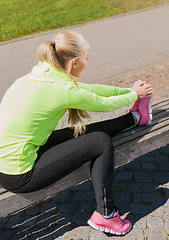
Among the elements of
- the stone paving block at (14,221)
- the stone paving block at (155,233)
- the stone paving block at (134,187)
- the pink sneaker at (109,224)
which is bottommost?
the stone paving block at (155,233)

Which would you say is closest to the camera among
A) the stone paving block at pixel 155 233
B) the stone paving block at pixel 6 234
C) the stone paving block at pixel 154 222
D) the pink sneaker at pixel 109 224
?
the pink sneaker at pixel 109 224

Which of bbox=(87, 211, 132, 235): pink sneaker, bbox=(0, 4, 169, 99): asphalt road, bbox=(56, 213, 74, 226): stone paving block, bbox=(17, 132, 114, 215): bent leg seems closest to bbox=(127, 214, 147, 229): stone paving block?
bbox=(87, 211, 132, 235): pink sneaker

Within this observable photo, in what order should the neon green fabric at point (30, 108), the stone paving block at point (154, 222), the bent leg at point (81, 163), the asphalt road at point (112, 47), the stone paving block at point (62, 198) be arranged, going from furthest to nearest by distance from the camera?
1. the asphalt road at point (112, 47)
2. the stone paving block at point (62, 198)
3. the stone paving block at point (154, 222)
4. the bent leg at point (81, 163)
5. the neon green fabric at point (30, 108)

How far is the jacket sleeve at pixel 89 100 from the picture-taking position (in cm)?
244

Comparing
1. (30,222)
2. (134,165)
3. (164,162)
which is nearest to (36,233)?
(30,222)

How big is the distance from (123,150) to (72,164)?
0.54 metres

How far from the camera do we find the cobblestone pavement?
3.02 m

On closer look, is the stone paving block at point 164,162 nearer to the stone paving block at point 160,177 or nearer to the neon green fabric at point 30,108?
the stone paving block at point 160,177

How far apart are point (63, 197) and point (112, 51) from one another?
477 cm

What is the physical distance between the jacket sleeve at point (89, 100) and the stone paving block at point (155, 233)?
1.18 metres

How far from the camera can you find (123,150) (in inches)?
114

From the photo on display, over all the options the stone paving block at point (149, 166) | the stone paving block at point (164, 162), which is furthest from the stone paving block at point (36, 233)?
the stone paving block at point (164, 162)

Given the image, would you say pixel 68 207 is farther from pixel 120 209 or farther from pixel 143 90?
pixel 143 90

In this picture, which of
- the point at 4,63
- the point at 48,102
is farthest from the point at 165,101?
the point at 4,63
